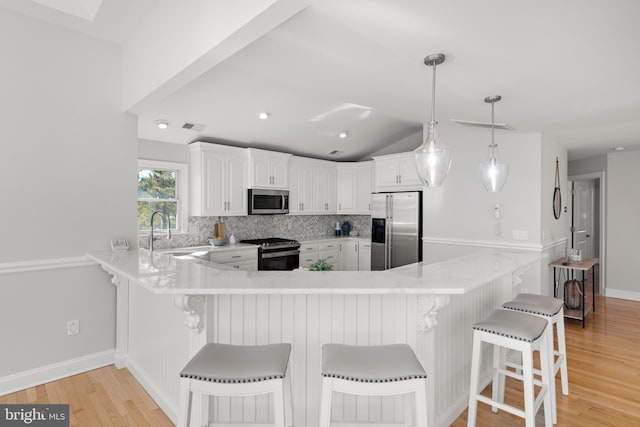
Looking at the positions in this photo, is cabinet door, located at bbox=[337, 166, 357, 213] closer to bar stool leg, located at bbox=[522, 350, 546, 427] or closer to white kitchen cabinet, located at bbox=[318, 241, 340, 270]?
white kitchen cabinet, located at bbox=[318, 241, 340, 270]

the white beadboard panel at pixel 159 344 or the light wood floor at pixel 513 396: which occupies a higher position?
the white beadboard panel at pixel 159 344

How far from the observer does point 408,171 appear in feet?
17.5

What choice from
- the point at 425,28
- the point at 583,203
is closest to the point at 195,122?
the point at 425,28

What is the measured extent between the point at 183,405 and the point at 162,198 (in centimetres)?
378

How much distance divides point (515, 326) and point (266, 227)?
441cm

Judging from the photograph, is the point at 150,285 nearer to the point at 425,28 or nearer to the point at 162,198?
the point at 425,28

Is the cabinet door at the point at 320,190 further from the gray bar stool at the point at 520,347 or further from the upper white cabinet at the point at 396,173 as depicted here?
the gray bar stool at the point at 520,347

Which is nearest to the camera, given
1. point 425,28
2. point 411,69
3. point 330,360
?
point 330,360

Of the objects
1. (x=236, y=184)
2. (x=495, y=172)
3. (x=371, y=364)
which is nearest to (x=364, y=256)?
(x=236, y=184)

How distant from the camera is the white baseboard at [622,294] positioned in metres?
5.16

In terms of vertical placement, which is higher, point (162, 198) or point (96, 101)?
point (96, 101)

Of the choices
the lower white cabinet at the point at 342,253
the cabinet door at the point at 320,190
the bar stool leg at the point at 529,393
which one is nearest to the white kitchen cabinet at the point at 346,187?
the cabinet door at the point at 320,190

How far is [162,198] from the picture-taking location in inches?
184

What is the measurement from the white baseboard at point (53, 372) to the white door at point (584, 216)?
7749 millimetres
